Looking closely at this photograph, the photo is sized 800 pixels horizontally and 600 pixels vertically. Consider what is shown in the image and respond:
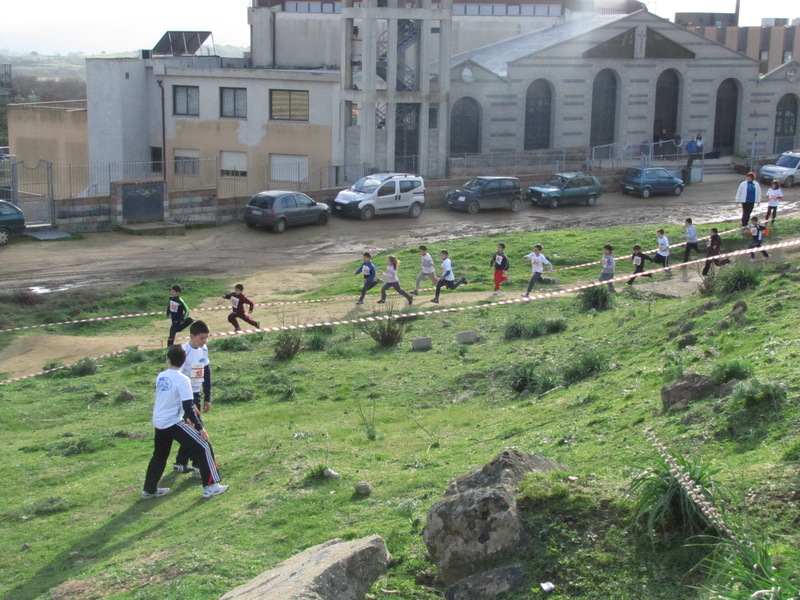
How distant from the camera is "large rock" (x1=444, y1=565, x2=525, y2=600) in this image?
579 centimetres

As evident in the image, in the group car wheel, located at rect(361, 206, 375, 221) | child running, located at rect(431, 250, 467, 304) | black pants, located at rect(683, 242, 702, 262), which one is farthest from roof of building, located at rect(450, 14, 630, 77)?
child running, located at rect(431, 250, 467, 304)

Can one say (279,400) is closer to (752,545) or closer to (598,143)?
(752,545)

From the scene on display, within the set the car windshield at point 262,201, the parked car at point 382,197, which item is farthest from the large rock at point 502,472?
the parked car at point 382,197

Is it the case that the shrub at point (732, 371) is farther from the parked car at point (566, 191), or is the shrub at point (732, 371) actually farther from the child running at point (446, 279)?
the parked car at point (566, 191)

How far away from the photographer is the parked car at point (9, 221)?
2722 centimetres

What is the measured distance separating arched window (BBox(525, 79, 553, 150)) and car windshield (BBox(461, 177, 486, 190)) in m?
10.7

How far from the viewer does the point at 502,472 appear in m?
6.61

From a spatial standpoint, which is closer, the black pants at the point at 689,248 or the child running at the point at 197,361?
the child running at the point at 197,361

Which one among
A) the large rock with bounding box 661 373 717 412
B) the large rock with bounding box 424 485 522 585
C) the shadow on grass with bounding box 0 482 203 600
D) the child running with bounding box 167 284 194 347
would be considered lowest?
the shadow on grass with bounding box 0 482 203 600

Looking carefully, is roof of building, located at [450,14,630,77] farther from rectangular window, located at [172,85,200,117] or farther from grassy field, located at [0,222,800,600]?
grassy field, located at [0,222,800,600]

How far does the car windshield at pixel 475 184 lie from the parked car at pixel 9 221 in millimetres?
16789

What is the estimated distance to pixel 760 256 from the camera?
21547 mm

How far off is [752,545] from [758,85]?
159ft

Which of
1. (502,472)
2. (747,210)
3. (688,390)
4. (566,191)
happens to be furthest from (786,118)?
(502,472)
